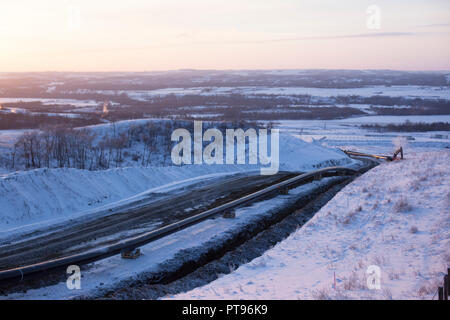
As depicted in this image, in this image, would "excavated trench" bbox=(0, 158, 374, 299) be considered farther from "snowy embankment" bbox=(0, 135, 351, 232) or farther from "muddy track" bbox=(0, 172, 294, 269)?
"snowy embankment" bbox=(0, 135, 351, 232)

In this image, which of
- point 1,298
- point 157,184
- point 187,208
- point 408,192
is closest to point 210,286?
point 1,298

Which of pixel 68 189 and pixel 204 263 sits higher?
pixel 68 189

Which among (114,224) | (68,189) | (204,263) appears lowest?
(204,263)

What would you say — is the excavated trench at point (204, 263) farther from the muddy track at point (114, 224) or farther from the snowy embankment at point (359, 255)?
the muddy track at point (114, 224)

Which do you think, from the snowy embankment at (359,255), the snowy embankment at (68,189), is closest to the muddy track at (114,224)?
the snowy embankment at (68,189)

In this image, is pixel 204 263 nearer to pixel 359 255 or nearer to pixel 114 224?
pixel 359 255

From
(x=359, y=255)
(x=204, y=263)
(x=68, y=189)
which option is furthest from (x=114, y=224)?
(x=359, y=255)
